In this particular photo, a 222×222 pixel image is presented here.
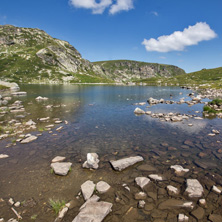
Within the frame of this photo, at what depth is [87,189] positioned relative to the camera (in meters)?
8.76

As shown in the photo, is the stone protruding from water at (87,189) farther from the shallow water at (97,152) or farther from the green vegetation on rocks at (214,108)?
the green vegetation on rocks at (214,108)

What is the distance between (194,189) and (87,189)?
6542 millimetres

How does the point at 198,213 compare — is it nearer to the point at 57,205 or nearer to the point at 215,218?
the point at 215,218

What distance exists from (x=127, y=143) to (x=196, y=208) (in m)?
8.60

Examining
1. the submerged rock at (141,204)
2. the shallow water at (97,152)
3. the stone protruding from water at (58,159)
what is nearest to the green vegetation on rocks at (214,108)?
the shallow water at (97,152)

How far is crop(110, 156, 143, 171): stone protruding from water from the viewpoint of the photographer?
434 inches

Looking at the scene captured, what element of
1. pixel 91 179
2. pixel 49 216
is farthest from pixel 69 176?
pixel 49 216

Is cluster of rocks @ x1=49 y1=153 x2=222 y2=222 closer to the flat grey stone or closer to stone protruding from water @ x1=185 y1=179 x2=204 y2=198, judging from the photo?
stone protruding from water @ x1=185 y1=179 x2=204 y2=198

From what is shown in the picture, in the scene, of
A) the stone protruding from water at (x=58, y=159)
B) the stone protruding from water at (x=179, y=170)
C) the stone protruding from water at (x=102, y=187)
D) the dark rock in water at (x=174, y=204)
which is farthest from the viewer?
the stone protruding from water at (x=58, y=159)

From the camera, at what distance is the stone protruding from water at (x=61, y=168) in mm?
10337

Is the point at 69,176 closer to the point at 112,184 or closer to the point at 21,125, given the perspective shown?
the point at 112,184

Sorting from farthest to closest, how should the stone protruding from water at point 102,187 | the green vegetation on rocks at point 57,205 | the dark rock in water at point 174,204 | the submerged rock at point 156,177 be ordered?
1. the submerged rock at point 156,177
2. the stone protruding from water at point 102,187
3. the dark rock in water at point 174,204
4. the green vegetation on rocks at point 57,205

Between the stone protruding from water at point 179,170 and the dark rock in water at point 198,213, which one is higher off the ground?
the stone protruding from water at point 179,170

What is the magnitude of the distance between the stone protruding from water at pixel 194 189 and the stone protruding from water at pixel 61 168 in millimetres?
8132
